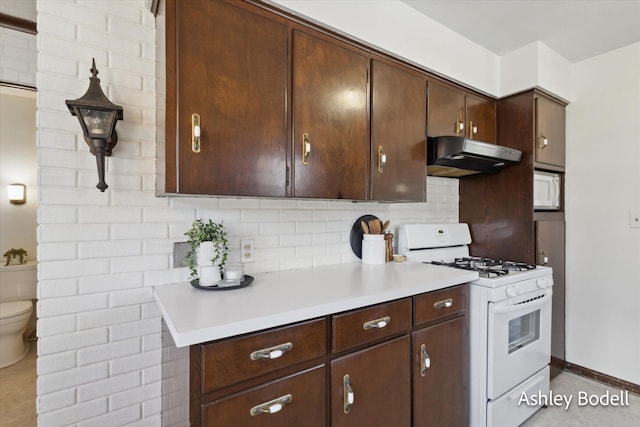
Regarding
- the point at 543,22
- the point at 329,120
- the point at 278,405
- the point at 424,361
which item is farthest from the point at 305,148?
the point at 543,22

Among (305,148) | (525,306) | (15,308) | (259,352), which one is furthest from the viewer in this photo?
(15,308)

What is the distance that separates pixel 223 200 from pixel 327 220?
682 mm

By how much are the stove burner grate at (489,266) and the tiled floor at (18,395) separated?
278 cm

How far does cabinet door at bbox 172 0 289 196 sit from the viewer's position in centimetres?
121

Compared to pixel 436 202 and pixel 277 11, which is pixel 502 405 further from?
pixel 277 11

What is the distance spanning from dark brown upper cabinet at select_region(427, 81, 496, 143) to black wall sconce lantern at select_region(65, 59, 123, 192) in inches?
68.7

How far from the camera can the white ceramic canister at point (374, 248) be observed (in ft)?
6.66

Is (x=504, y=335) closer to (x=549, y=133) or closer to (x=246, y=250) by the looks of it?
(x=246, y=250)

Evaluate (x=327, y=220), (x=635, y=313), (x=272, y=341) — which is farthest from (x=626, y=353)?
(x=272, y=341)

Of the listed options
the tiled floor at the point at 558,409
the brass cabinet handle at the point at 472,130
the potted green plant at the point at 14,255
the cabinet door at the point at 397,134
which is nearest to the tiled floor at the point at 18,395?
the tiled floor at the point at 558,409

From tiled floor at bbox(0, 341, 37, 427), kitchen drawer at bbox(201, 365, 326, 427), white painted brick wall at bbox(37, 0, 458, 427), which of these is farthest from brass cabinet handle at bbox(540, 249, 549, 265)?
tiled floor at bbox(0, 341, 37, 427)

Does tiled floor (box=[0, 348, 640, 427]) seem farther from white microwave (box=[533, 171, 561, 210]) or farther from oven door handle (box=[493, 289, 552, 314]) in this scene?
white microwave (box=[533, 171, 561, 210])

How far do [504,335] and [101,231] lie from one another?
2.11m

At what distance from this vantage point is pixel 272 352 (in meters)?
1.05
